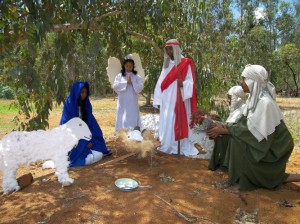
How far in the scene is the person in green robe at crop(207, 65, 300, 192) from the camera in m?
3.47

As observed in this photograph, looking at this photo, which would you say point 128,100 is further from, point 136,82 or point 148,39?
point 148,39

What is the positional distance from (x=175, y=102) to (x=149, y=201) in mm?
2091

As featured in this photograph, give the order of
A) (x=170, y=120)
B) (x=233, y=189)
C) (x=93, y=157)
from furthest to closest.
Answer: (x=170, y=120), (x=93, y=157), (x=233, y=189)

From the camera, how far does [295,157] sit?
541cm

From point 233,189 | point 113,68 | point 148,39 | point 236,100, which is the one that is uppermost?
point 148,39

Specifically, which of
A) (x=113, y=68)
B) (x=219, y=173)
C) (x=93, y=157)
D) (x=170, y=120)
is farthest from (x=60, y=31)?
(x=219, y=173)

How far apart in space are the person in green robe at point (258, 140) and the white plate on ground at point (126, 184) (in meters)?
1.09

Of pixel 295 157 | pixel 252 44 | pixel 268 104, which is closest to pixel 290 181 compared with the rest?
pixel 268 104

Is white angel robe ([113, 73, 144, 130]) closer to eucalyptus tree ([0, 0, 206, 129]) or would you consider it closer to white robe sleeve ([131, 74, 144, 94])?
white robe sleeve ([131, 74, 144, 94])

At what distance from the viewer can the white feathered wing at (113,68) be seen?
225 inches

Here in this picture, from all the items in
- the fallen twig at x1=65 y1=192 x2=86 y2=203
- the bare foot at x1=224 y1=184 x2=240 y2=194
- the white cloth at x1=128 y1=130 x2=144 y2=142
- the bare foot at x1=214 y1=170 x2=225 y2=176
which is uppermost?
the white cloth at x1=128 y1=130 x2=144 y2=142

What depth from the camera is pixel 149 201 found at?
3.29 meters

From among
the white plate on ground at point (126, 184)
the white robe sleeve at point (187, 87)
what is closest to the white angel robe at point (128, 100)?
the white robe sleeve at point (187, 87)

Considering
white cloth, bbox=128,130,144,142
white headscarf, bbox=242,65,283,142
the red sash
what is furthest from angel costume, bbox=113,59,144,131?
white headscarf, bbox=242,65,283,142
